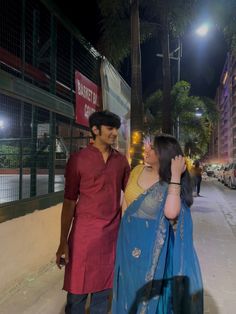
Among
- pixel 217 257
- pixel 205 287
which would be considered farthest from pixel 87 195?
pixel 217 257

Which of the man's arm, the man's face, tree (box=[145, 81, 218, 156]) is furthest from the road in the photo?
tree (box=[145, 81, 218, 156])

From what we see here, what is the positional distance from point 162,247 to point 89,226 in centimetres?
68

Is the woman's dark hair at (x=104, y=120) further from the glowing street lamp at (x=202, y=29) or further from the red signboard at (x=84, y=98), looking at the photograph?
the glowing street lamp at (x=202, y=29)

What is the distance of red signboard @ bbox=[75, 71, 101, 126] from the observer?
7762mm

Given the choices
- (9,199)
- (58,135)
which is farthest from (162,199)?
(58,135)

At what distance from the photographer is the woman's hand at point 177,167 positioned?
2.54m

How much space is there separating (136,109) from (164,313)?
943cm

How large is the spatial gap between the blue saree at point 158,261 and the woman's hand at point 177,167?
0.10 metres

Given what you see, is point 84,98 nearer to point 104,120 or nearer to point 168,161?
point 104,120

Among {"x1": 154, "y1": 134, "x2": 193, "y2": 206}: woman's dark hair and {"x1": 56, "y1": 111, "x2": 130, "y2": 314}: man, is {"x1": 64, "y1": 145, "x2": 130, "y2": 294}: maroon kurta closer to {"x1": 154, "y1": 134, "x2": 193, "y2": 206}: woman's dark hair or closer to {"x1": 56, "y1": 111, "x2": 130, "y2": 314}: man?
{"x1": 56, "y1": 111, "x2": 130, "y2": 314}: man

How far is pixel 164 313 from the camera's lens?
252cm

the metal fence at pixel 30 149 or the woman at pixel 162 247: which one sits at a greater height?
the metal fence at pixel 30 149

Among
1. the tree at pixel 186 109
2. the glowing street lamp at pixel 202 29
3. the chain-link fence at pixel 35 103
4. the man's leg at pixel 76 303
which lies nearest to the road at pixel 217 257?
the man's leg at pixel 76 303

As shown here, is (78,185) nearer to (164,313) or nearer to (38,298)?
(164,313)
